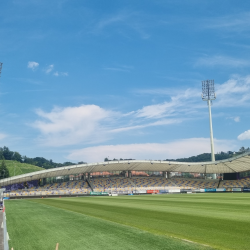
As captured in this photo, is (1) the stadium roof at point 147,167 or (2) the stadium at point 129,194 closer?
(2) the stadium at point 129,194

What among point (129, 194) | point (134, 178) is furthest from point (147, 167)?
point (129, 194)

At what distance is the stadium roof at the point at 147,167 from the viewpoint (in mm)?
79688

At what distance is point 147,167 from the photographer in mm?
94562

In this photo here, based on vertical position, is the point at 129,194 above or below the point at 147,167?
below

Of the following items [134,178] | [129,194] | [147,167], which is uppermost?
[147,167]

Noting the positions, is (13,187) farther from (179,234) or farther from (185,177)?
(179,234)

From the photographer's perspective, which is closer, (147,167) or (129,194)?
(129,194)

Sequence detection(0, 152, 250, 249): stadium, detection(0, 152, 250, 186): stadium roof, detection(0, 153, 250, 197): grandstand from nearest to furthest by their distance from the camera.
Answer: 1. detection(0, 152, 250, 249): stadium
2. detection(0, 152, 250, 186): stadium roof
3. detection(0, 153, 250, 197): grandstand

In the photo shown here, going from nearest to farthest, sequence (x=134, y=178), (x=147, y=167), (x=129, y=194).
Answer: (x=129, y=194) → (x=147, y=167) → (x=134, y=178)

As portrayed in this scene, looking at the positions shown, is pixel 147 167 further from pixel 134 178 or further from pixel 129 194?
pixel 129 194

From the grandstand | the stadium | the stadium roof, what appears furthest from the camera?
the grandstand

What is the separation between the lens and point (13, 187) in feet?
280

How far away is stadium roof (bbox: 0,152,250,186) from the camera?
79688 millimetres

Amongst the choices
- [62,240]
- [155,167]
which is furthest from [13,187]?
[62,240]
